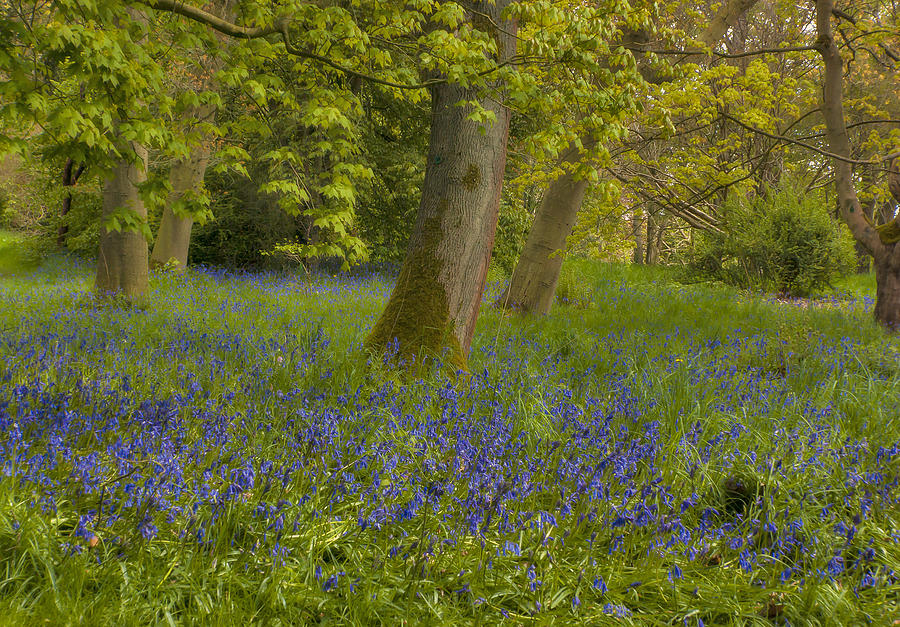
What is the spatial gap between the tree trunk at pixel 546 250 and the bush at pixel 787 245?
20.9ft

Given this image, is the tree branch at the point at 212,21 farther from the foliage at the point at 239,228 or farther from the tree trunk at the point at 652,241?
the tree trunk at the point at 652,241

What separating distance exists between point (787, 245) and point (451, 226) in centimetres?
1121

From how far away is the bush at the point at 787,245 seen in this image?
12477mm

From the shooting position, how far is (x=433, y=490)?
2227mm

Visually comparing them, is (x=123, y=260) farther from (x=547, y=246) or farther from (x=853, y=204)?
(x=853, y=204)

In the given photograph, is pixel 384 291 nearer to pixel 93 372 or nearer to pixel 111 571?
pixel 93 372

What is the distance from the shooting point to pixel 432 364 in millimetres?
4605

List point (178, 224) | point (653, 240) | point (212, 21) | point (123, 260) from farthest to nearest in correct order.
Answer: point (653, 240)
point (178, 224)
point (123, 260)
point (212, 21)

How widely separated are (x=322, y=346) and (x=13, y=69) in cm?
303

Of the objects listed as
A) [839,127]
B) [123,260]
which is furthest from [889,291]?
[123,260]

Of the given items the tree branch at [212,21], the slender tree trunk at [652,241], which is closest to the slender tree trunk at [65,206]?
the tree branch at [212,21]

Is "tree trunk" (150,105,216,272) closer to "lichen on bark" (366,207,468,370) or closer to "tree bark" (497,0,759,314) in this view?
"tree bark" (497,0,759,314)

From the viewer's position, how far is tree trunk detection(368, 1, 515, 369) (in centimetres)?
470

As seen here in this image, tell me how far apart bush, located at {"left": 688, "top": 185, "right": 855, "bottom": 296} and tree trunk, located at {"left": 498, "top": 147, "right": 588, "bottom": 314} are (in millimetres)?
6367
